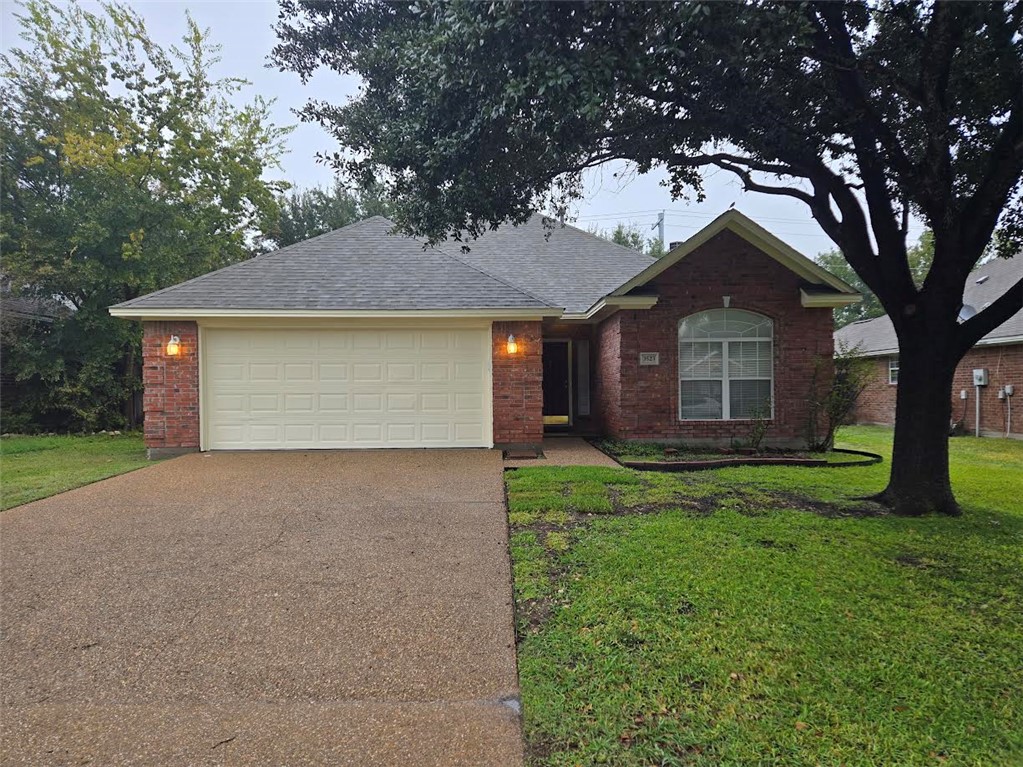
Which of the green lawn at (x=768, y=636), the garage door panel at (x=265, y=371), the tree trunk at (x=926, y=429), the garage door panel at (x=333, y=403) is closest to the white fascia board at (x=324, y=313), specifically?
the garage door panel at (x=265, y=371)

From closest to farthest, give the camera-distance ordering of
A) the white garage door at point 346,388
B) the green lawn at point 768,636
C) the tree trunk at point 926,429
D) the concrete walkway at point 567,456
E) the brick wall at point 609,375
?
the green lawn at point 768,636, the tree trunk at point 926,429, the concrete walkway at point 567,456, the white garage door at point 346,388, the brick wall at point 609,375

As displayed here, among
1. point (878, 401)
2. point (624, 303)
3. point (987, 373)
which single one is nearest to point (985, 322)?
point (624, 303)

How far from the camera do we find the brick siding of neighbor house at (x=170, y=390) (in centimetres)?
947

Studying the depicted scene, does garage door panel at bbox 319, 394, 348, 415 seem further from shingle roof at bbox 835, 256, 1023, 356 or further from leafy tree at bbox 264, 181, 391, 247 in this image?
leafy tree at bbox 264, 181, 391, 247

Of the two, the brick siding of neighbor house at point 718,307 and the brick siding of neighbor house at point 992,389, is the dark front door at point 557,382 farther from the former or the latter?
the brick siding of neighbor house at point 992,389

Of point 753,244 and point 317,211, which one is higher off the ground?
point 317,211

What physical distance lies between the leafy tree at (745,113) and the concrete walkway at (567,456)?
12.5 ft

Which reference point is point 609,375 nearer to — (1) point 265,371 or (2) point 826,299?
(2) point 826,299

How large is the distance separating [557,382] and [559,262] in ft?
10.6

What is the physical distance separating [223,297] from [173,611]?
734cm

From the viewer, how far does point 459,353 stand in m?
9.89

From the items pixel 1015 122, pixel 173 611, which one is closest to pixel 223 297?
pixel 173 611

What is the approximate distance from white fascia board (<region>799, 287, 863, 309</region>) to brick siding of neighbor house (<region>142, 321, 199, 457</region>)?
11.2 meters

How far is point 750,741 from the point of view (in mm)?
2240
